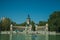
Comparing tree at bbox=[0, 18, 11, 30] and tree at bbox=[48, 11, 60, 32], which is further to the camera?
tree at bbox=[0, 18, 11, 30]

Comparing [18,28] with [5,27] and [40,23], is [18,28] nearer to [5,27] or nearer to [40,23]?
[5,27]

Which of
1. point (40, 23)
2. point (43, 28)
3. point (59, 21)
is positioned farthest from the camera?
point (40, 23)

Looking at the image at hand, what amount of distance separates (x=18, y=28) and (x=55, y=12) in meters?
8.90

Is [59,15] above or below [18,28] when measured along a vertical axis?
above

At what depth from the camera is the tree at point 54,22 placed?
1542 inches

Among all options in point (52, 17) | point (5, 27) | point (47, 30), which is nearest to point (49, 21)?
point (52, 17)

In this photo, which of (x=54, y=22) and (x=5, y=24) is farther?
(x=5, y=24)

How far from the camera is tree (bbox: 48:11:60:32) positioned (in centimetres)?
3916

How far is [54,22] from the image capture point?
130 feet

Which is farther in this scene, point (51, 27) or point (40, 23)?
point (40, 23)

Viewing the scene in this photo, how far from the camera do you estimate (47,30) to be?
128 ft

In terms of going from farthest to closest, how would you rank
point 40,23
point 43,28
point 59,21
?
point 40,23
point 43,28
point 59,21

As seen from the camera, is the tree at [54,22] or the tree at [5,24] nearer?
the tree at [54,22]

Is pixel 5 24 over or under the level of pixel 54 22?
under
